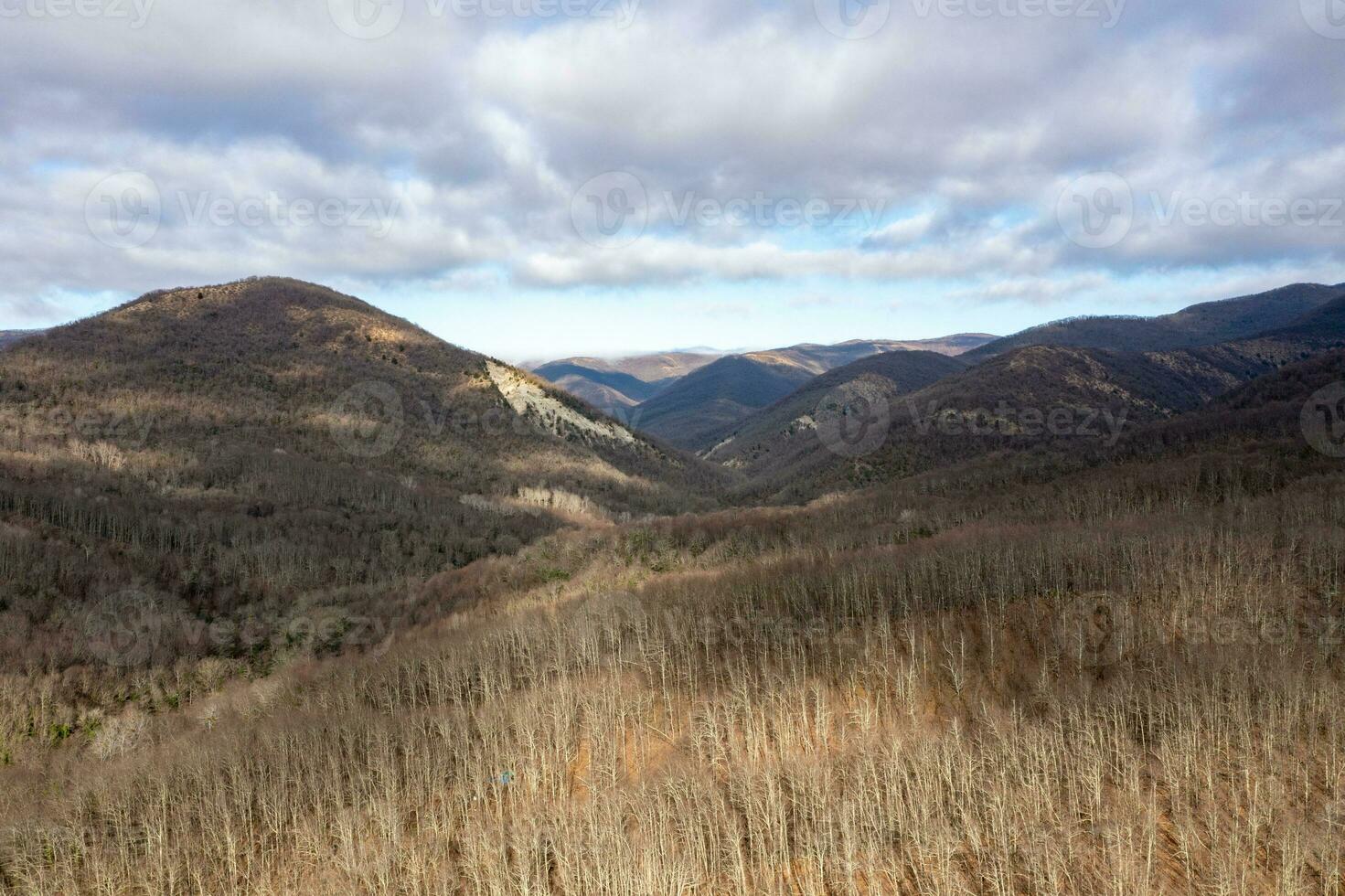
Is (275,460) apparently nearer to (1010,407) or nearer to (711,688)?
(711,688)

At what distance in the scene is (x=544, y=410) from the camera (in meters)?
112

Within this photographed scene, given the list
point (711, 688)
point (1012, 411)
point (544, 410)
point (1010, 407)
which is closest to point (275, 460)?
point (544, 410)

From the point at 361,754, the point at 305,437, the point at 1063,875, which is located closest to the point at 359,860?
the point at 361,754

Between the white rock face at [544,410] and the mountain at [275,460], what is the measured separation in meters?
0.46

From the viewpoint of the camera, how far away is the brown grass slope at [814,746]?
1334 cm

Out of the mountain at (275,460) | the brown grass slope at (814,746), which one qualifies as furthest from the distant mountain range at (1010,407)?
the brown grass slope at (814,746)

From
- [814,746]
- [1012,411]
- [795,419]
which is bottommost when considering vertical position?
[814,746]

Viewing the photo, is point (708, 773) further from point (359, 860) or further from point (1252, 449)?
point (1252, 449)

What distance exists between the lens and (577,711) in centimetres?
2127

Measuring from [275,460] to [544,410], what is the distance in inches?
1869

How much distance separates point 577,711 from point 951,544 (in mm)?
18173

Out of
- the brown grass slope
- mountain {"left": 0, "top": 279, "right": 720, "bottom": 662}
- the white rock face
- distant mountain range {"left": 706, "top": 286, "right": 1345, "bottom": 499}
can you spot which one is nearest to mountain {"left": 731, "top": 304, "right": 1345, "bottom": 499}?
distant mountain range {"left": 706, "top": 286, "right": 1345, "bottom": 499}

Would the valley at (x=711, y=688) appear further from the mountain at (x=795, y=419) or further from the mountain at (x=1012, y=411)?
the mountain at (x=795, y=419)

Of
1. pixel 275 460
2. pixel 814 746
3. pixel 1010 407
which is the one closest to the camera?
pixel 814 746
